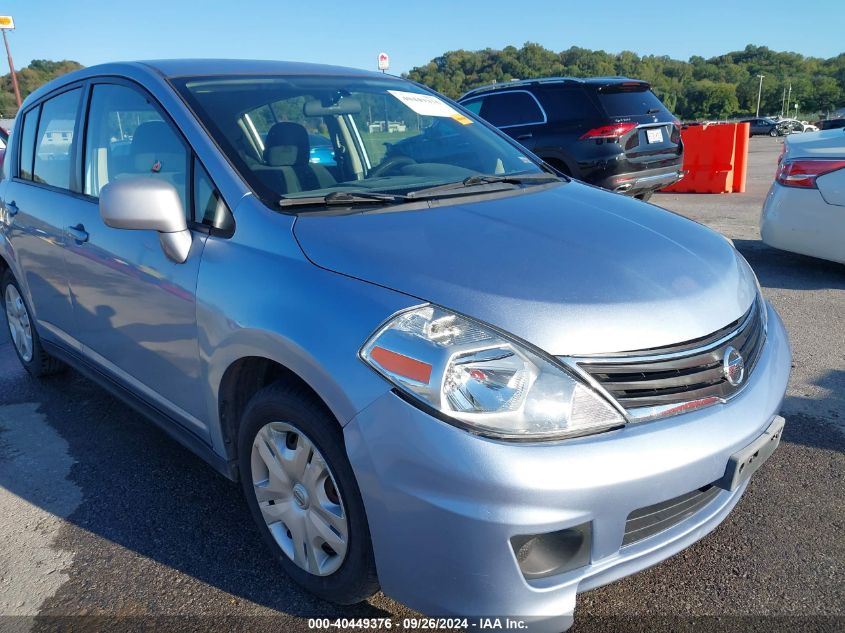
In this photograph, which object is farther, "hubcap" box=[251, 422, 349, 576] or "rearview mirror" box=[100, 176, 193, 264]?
"rearview mirror" box=[100, 176, 193, 264]

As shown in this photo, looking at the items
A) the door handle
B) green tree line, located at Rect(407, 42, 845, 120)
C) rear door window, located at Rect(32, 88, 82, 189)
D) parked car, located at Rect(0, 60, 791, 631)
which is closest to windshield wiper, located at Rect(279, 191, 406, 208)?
parked car, located at Rect(0, 60, 791, 631)

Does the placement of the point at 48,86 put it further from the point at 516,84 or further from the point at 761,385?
the point at 516,84

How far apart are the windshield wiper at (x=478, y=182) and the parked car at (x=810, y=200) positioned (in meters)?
3.32

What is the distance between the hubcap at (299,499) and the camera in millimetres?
2031

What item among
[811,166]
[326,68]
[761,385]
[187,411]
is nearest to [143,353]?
[187,411]

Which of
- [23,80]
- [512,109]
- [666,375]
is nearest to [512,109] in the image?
[512,109]

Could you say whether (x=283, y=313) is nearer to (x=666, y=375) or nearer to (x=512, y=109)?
(x=666, y=375)

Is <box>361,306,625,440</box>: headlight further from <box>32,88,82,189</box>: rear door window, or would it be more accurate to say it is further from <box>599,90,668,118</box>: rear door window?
<box>599,90,668,118</box>: rear door window

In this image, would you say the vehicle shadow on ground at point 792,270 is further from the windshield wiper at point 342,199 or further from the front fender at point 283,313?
the front fender at point 283,313

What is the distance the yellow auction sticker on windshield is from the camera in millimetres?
3287

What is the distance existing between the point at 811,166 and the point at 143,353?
5.14m

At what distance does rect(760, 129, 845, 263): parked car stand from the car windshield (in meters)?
3.28

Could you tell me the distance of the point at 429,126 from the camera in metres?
3.24

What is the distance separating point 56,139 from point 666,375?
10.8 feet
